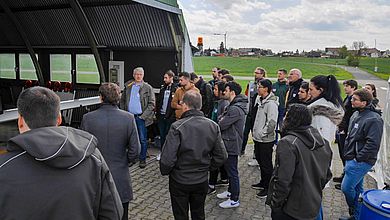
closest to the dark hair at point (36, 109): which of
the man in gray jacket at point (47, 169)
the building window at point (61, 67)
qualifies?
the man in gray jacket at point (47, 169)

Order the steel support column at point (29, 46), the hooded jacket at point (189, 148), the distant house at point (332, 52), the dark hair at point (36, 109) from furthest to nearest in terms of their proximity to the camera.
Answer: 1. the distant house at point (332, 52)
2. the steel support column at point (29, 46)
3. the hooded jacket at point (189, 148)
4. the dark hair at point (36, 109)

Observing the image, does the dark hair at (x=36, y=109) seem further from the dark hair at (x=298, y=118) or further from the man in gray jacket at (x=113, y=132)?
the dark hair at (x=298, y=118)

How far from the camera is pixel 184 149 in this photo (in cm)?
338

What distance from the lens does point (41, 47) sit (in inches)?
437

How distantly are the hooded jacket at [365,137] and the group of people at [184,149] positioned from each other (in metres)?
0.01

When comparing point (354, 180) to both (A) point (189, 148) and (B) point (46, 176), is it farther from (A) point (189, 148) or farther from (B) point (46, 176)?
(B) point (46, 176)

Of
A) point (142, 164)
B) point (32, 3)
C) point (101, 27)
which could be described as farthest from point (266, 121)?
point (32, 3)

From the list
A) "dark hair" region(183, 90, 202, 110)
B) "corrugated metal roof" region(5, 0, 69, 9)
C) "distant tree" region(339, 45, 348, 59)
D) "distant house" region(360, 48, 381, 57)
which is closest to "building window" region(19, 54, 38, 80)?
"corrugated metal roof" region(5, 0, 69, 9)

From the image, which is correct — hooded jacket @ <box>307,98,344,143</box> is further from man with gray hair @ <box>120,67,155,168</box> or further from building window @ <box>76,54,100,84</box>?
building window @ <box>76,54,100,84</box>

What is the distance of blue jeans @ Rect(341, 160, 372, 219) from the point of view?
4.20 m

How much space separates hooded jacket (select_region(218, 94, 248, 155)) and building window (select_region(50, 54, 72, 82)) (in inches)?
297

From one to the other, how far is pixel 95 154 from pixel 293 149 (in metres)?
1.77

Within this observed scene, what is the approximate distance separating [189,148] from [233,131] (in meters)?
1.56

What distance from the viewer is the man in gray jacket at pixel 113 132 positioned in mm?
3496
